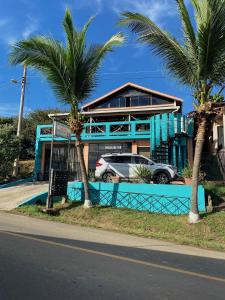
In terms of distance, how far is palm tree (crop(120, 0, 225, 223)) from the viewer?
438 inches

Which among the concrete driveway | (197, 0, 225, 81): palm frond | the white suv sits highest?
(197, 0, 225, 81): palm frond

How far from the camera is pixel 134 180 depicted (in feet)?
54.8

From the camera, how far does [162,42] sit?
1208cm

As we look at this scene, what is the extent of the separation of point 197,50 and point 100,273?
8555mm

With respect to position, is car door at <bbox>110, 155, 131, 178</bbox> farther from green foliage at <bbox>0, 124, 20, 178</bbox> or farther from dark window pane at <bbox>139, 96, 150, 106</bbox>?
dark window pane at <bbox>139, 96, 150, 106</bbox>

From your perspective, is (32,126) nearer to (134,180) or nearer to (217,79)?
(134,180)

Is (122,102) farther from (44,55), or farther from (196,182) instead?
(196,182)

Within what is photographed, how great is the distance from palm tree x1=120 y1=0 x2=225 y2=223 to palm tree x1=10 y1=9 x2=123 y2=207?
202 cm

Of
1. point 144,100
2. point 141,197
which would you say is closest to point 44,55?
point 141,197

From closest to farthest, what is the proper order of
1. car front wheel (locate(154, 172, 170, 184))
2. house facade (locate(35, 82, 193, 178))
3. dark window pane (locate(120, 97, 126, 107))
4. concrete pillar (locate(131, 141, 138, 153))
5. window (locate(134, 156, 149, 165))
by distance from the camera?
car front wheel (locate(154, 172, 170, 184)) < window (locate(134, 156, 149, 165)) < house facade (locate(35, 82, 193, 178)) < concrete pillar (locate(131, 141, 138, 153)) < dark window pane (locate(120, 97, 126, 107))

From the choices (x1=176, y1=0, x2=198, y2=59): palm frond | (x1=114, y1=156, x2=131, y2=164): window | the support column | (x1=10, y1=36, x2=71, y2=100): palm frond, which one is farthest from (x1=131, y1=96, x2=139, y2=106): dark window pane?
(x1=176, y1=0, x2=198, y2=59): palm frond

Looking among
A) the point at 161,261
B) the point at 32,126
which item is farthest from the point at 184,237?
the point at 32,126

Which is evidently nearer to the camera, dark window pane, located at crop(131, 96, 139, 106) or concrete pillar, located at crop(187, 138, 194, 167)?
concrete pillar, located at crop(187, 138, 194, 167)

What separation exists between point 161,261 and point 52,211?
318 inches
